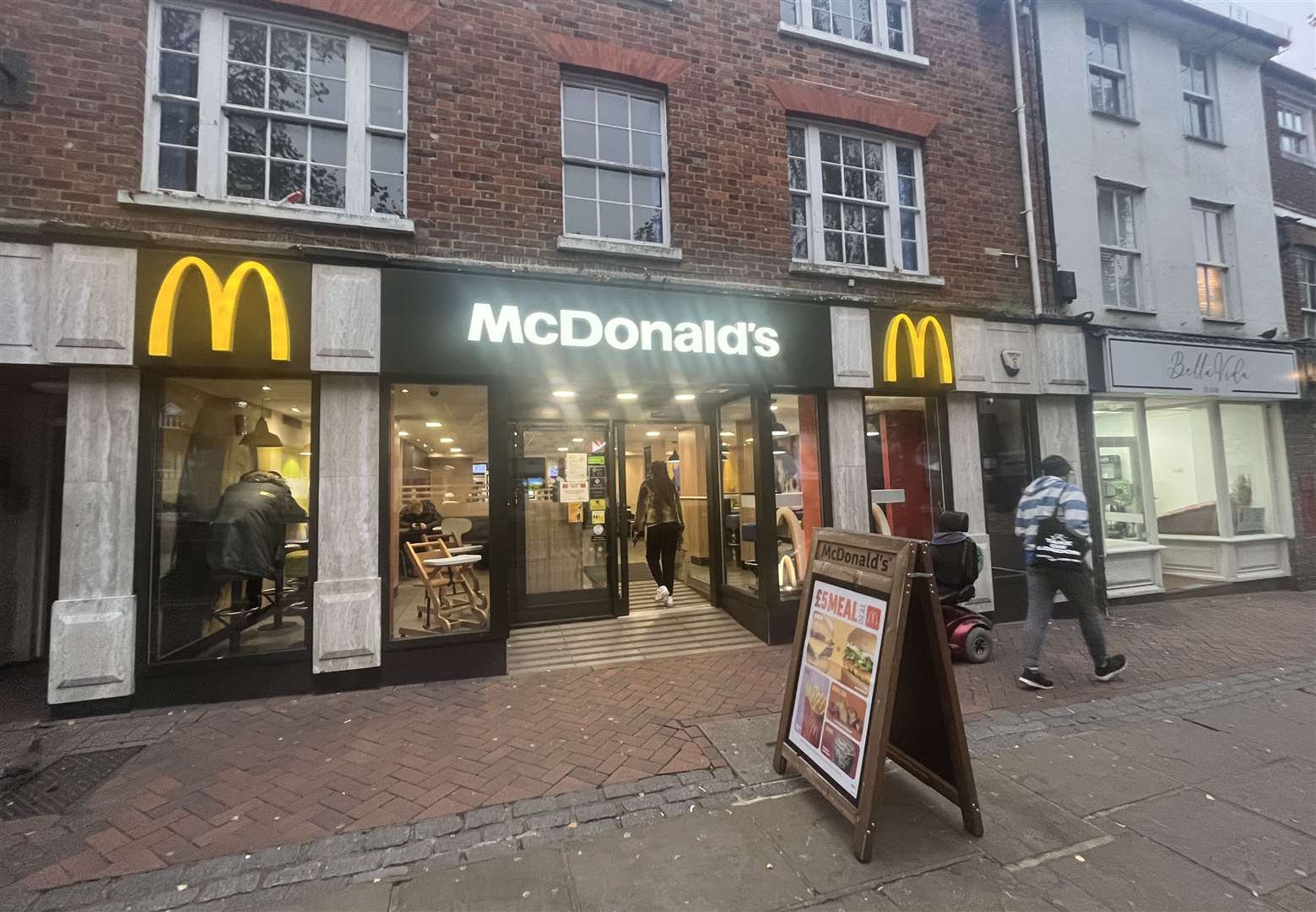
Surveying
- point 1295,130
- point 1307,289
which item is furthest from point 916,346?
point 1295,130

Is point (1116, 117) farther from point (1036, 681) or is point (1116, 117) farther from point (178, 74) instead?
point (178, 74)

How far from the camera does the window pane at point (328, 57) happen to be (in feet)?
17.9

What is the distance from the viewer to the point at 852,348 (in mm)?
6469

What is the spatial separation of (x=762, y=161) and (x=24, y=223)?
21.7 ft

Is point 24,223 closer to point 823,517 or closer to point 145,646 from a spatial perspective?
point 145,646

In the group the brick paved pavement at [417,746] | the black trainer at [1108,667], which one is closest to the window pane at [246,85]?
the brick paved pavement at [417,746]

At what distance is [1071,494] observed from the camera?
16.1 ft

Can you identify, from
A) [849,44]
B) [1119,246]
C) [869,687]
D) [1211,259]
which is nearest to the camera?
[869,687]

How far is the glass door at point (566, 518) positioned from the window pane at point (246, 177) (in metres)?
3.31

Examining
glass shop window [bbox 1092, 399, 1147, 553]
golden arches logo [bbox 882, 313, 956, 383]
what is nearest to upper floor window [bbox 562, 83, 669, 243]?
golden arches logo [bbox 882, 313, 956, 383]

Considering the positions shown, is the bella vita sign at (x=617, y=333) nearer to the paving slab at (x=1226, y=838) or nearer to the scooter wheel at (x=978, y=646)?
the scooter wheel at (x=978, y=646)

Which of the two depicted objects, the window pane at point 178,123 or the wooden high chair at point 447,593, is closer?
the window pane at point 178,123

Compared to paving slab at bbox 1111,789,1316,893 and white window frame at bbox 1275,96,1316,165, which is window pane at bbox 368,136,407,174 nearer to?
paving slab at bbox 1111,789,1316,893

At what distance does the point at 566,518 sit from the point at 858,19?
24.2 ft
